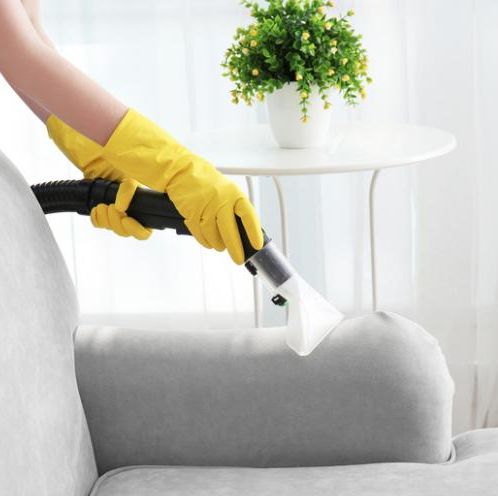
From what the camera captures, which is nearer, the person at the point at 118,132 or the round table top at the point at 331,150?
the person at the point at 118,132

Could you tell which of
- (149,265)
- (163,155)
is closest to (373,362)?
(163,155)

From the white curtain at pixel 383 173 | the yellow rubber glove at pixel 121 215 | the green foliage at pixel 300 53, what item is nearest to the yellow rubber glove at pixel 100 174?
the yellow rubber glove at pixel 121 215

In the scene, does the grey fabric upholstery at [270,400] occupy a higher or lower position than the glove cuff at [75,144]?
lower

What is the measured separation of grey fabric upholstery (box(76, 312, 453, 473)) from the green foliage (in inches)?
24.4

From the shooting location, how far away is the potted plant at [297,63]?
185cm

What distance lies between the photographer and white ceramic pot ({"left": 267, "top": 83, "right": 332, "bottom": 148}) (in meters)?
1.92

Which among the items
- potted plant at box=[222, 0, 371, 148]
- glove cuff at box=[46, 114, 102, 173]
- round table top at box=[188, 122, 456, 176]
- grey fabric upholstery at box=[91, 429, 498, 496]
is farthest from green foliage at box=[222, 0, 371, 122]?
grey fabric upholstery at box=[91, 429, 498, 496]

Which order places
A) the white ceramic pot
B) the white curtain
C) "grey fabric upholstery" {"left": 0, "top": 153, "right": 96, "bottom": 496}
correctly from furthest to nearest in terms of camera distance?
the white curtain
the white ceramic pot
"grey fabric upholstery" {"left": 0, "top": 153, "right": 96, "bottom": 496}

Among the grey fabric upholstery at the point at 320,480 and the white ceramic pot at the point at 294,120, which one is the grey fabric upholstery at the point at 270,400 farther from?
the white ceramic pot at the point at 294,120

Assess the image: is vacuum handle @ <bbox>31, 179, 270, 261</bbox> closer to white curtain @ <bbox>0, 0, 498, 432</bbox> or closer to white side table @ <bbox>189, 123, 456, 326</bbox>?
white side table @ <bbox>189, 123, 456, 326</bbox>

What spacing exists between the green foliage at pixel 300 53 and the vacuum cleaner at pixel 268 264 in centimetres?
59

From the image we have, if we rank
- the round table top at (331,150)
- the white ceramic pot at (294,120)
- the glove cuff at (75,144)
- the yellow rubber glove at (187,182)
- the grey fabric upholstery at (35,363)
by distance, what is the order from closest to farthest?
1. the grey fabric upholstery at (35,363)
2. the yellow rubber glove at (187,182)
3. the glove cuff at (75,144)
4. the round table top at (331,150)
5. the white ceramic pot at (294,120)

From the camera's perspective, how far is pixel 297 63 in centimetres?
184

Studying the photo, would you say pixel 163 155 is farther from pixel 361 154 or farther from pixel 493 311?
pixel 493 311
